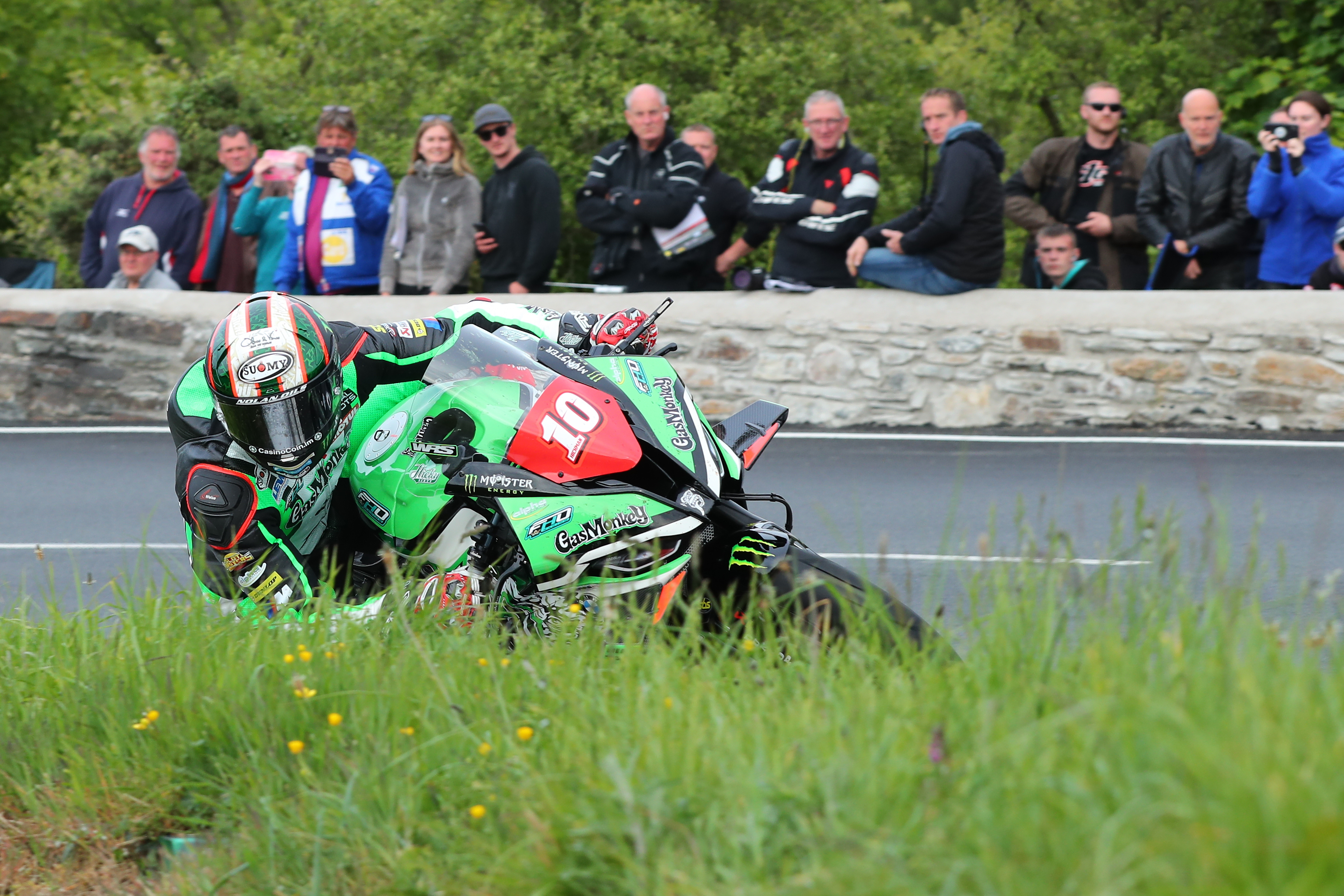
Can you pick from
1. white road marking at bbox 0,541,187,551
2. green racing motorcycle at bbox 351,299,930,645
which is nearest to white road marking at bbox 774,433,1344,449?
white road marking at bbox 0,541,187,551

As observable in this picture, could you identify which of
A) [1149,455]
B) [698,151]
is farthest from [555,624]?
[698,151]

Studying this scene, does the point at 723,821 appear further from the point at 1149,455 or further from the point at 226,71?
the point at 226,71

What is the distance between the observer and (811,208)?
9.84 meters

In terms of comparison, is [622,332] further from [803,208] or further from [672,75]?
[672,75]

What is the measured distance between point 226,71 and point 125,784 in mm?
19051

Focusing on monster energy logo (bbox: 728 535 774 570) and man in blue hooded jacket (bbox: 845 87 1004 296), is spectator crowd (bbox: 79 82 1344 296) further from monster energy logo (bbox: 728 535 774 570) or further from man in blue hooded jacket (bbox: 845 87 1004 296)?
monster energy logo (bbox: 728 535 774 570)

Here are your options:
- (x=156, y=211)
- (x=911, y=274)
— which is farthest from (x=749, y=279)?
(x=156, y=211)

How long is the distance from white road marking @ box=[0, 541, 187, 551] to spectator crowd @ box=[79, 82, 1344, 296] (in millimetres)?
3271

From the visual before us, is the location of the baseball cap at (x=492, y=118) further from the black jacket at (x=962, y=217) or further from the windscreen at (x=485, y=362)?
the windscreen at (x=485, y=362)

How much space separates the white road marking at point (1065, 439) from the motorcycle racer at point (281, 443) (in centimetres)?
521

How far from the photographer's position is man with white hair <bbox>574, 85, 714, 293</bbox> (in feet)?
33.2

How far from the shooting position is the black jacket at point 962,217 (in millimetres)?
9164

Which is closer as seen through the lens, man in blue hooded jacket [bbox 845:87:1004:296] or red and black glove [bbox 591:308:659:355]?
red and black glove [bbox 591:308:659:355]

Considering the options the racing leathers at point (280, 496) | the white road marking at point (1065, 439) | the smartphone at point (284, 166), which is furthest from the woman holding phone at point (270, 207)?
the racing leathers at point (280, 496)
